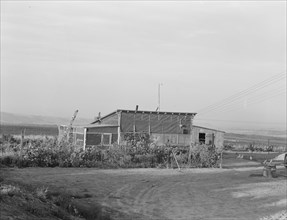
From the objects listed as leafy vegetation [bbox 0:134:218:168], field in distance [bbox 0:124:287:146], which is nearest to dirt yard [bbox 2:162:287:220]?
leafy vegetation [bbox 0:134:218:168]

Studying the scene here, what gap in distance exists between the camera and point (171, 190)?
21.8 m

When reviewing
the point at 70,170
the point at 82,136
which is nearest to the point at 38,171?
the point at 70,170

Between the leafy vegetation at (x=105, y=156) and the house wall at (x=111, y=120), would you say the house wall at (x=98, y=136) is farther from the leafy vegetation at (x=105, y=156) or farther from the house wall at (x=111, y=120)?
the leafy vegetation at (x=105, y=156)

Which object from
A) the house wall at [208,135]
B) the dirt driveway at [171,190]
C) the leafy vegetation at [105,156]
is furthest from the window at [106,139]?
the dirt driveway at [171,190]

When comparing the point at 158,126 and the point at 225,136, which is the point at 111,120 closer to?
the point at 158,126

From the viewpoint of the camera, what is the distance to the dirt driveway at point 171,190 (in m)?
16.7

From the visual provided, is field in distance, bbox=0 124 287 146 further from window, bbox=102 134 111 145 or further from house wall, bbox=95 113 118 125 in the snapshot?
window, bbox=102 134 111 145

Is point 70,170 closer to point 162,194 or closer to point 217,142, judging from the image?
point 162,194

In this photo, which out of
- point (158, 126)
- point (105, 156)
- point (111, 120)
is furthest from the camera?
point (111, 120)

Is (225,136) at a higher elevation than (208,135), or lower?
higher

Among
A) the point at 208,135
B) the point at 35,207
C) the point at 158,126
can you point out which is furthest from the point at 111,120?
the point at 35,207

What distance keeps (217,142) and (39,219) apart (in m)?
41.4

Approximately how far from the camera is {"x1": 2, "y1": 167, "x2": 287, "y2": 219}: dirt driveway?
1672cm

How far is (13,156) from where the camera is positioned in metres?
29.1
